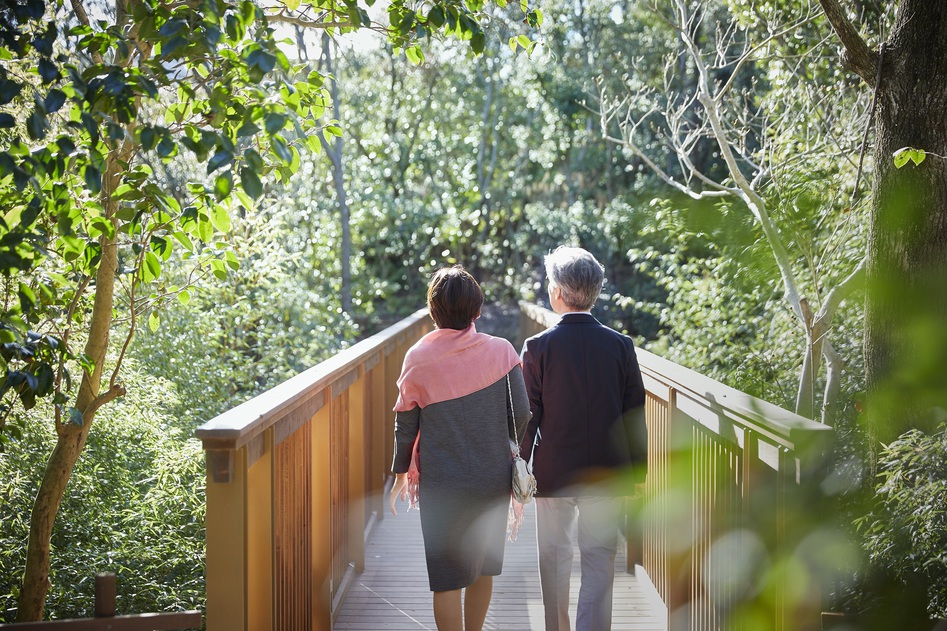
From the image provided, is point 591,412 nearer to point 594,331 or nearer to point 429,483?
point 594,331

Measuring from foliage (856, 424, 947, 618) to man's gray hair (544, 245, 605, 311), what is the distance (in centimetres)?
119

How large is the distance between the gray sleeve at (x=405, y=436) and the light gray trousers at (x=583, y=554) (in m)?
0.52

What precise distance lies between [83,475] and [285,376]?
4.20 m

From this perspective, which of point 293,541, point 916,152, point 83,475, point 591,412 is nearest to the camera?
point 293,541

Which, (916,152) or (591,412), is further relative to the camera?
(916,152)

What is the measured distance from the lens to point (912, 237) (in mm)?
3969

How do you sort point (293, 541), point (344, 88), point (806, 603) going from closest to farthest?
point (806, 603)
point (293, 541)
point (344, 88)

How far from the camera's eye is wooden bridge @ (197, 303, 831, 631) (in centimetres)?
199

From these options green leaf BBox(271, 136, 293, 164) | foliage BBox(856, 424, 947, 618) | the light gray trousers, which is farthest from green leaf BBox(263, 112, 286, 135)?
foliage BBox(856, 424, 947, 618)

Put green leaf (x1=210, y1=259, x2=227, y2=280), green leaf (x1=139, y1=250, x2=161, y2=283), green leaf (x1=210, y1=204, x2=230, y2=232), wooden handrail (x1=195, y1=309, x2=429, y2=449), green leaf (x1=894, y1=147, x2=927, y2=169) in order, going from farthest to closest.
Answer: green leaf (x1=894, y1=147, x2=927, y2=169) < green leaf (x1=210, y1=259, x2=227, y2=280) < green leaf (x1=139, y1=250, x2=161, y2=283) < green leaf (x1=210, y1=204, x2=230, y2=232) < wooden handrail (x1=195, y1=309, x2=429, y2=449)

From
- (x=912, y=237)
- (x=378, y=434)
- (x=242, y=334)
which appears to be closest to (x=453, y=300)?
(x=912, y=237)

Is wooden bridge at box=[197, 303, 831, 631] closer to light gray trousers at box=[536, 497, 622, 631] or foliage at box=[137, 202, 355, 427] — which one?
light gray trousers at box=[536, 497, 622, 631]

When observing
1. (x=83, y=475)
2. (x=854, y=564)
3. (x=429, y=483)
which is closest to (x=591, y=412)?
(x=429, y=483)

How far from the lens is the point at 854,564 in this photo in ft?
9.90
